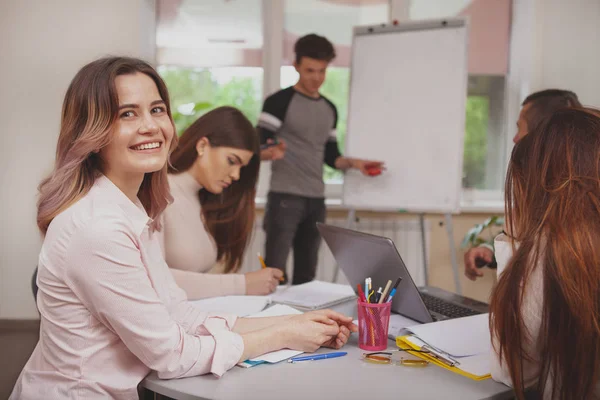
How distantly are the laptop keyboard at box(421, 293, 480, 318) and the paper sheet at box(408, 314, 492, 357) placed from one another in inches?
6.3

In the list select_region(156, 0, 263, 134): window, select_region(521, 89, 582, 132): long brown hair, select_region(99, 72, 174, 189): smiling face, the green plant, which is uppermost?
select_region(156, 0, 263, 134): window

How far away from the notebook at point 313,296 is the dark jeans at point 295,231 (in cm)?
122

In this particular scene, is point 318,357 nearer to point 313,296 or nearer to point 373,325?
point 373,325

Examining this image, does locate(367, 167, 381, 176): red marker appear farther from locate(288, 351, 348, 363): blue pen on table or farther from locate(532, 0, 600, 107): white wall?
locate(288, 351, 348, 363): blue pen on table

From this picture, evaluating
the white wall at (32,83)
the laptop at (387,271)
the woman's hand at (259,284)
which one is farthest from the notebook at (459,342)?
the white wall at (32,83)

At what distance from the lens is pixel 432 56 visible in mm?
3236

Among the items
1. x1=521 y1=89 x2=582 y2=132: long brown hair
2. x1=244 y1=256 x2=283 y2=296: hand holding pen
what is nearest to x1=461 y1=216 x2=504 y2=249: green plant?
x1=521 y1=89 x2=582 y2=132: long brown hair

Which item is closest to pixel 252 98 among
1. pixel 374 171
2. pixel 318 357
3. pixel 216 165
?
pixel 374 171

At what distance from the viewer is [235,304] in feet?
5.38

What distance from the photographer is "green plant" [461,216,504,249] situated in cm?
334

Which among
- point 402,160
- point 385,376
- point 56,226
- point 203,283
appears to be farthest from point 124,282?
point 402,160

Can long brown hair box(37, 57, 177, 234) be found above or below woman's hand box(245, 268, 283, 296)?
above

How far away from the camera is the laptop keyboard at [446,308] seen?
157 centimetres

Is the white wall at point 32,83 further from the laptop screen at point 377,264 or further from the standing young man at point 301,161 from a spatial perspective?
the laptop screen at point 377,264
